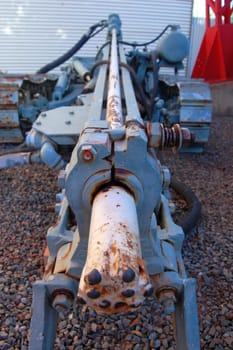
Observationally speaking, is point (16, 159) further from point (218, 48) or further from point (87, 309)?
point (218, 48)

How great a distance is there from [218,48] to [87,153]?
8042 millimetres

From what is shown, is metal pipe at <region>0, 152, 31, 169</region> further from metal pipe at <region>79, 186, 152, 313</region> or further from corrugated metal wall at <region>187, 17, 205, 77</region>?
corrugated metal wall at <region>187, 17, 205, 77</region>

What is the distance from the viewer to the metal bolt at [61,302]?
121 centimetres

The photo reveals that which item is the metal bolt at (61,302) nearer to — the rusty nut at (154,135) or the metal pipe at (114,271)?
the metal pipe at (114,271)

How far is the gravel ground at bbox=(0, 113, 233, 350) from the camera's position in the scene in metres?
1.80

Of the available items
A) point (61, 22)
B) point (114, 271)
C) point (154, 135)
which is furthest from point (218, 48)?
point (114, 271)

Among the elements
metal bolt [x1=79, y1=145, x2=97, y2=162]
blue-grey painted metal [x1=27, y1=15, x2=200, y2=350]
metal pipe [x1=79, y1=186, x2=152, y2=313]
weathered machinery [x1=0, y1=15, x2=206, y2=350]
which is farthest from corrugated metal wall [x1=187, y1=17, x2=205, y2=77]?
metal pipe [x1=79, y1=186, x2=152, y2=313]

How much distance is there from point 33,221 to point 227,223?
4.63ft

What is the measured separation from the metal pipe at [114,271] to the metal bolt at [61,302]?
0.41 m

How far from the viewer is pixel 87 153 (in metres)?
1.04

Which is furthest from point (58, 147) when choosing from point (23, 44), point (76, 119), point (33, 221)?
point (23, 44)

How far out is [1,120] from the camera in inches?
177

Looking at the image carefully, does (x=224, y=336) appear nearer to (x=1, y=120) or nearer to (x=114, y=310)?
(x=114, y=310)

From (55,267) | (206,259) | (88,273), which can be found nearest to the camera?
(88,273)
